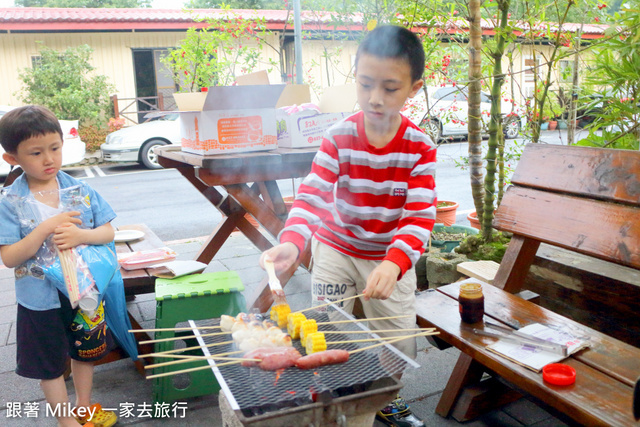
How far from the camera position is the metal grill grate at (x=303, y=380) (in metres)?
1.54

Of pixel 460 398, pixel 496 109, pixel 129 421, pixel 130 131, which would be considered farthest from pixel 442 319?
pixel 130 131

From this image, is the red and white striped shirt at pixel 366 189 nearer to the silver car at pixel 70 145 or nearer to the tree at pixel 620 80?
the tree at pixel 620 80

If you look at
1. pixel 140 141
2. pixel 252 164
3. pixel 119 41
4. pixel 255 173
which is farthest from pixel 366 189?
pixel 119 41

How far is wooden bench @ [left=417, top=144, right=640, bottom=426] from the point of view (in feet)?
6.03

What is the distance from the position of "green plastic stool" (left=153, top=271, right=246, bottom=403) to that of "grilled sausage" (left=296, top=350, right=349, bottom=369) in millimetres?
1268

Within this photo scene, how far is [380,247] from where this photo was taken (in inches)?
96.8

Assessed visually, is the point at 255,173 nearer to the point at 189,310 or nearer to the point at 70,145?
the point at 189,310

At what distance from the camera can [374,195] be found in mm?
2381

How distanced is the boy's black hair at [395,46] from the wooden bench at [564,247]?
1.08 m

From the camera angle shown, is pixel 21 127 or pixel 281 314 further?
pixel 21 127

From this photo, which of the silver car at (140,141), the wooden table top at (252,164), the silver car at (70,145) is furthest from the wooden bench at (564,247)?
the silver car at (140,141)

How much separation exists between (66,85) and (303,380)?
49.9 ft

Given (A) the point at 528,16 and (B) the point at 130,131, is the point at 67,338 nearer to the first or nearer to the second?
(A) the point at 528,16

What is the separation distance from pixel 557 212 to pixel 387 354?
1425 mm
